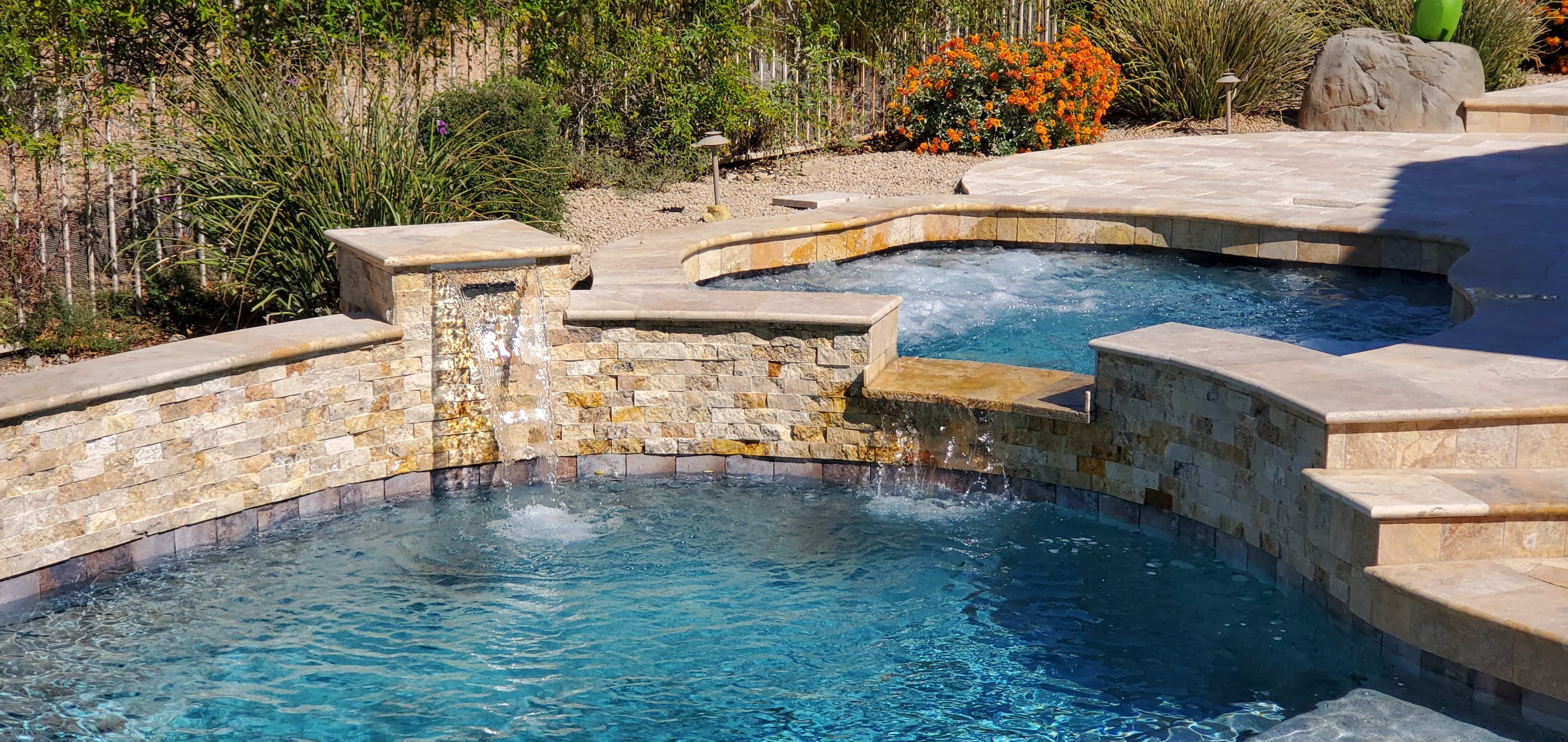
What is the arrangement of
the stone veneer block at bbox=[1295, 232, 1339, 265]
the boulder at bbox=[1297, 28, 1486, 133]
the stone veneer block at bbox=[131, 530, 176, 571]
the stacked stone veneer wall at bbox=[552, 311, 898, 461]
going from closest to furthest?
1. the stone veneer block at bbox=[131, 530, 176, 571]
2. the stacked stone veneer wall at bbox=[552, 311, 898, 461]
3. the stone veneer block at bbox=[1295, 232, 1339, 265]
4. the boulder at bbox=[1297, 28, 1486, 133]

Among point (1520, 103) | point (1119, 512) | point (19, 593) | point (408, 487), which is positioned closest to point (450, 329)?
point (408, 487)

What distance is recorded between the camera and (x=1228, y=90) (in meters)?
12.4

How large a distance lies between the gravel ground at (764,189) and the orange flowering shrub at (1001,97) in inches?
14.1

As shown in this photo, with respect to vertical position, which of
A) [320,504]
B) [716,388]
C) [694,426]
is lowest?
[320,504]

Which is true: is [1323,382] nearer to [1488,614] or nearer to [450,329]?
[1488,614]

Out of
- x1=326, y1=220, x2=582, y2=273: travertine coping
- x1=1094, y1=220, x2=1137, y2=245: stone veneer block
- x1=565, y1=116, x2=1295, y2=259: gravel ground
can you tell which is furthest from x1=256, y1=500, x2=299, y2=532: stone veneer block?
x1=1094, y1=220, x2=1137, y2=245: stone veneer block

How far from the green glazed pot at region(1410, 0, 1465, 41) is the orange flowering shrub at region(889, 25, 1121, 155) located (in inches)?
140

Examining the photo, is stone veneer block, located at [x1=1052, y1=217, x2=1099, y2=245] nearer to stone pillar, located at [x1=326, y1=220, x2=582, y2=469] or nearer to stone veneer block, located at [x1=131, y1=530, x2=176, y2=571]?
stone pillar, located at [x1=326, y1=220, x2=582, y2=469]

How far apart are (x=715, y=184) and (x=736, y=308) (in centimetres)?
334

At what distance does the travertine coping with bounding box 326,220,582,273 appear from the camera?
540cm

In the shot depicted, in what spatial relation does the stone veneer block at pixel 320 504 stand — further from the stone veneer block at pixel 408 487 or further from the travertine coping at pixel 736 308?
the travertine coping at pixel 736 308

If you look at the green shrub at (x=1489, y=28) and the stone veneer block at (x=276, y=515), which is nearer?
the stone veneer block at (x=276, y=515)

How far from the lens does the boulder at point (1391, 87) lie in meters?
12.2

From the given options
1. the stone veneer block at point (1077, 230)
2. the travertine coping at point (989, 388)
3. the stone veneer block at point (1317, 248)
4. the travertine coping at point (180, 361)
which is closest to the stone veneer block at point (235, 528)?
the travertine coping at point (180, 361)
